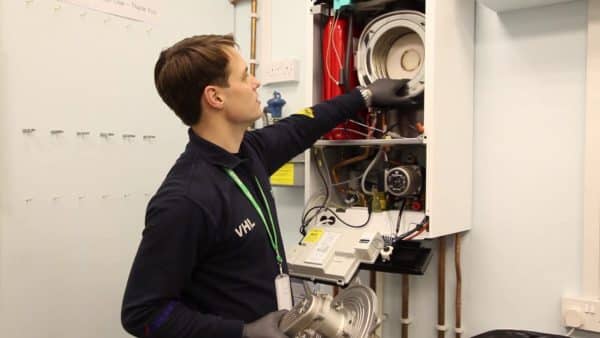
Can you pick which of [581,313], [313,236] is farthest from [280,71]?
[581,313]

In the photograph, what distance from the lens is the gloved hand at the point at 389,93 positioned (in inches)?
64.9

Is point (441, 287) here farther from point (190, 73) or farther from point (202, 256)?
point (190, 73)

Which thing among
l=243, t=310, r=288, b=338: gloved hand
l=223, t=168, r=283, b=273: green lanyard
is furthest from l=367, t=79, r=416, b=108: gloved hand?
l=243, t=310, r=288, b=338: gloved hand

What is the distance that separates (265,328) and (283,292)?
15cm

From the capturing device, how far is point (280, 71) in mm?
2365

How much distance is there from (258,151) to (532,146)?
977 mm

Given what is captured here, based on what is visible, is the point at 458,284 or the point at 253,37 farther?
the point at 253,37

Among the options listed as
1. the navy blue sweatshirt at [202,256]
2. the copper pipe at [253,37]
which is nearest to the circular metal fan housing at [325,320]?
the navy blue sweatshirt at [202,256]

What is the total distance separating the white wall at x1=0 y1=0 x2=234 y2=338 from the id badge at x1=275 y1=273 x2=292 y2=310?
1.02m

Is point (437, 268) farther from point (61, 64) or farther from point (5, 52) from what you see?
point (5, 52)

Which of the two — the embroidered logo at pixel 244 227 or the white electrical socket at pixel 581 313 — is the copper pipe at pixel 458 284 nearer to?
the white electrical socket at pixel 581 313

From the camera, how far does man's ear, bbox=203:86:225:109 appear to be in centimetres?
131

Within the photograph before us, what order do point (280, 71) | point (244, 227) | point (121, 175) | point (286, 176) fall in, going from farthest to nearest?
point (280, 71) < point (286, 176) < point (121, 175) < point (244, 227)

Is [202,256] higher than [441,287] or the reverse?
higher
